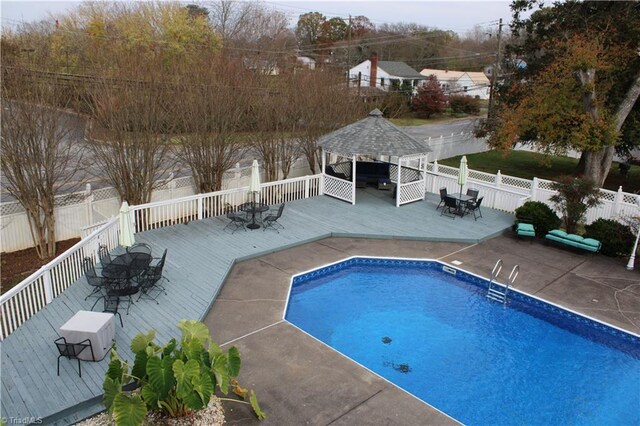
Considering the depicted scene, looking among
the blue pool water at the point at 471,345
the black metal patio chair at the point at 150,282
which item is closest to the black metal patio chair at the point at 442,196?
the blue pool water at the point at 471,345

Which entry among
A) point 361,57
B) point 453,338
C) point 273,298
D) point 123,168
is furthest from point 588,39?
point 361,57

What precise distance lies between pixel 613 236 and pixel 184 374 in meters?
11.5

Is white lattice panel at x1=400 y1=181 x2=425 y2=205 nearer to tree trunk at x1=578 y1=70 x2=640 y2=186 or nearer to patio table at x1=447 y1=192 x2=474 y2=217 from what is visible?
patio table at x1=447 y1=192 x2=474 y2=217

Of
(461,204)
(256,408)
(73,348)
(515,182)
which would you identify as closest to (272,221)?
(461,204)

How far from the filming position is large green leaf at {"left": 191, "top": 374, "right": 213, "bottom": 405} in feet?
16.9

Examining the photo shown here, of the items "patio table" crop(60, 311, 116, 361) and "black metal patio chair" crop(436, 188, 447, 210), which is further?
"black metal patio chair" crop(436, 188, 447, 210)

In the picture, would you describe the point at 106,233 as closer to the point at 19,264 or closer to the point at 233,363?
the point at 19,264

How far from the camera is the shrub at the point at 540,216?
13.1 m

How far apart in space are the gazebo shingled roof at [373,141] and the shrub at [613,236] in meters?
5.46

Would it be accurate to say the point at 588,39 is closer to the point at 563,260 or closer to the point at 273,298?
the point at 563,260

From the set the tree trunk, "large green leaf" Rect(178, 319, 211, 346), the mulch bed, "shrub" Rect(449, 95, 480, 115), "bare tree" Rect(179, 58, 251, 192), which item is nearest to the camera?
"large green leaf" Rect(178, 319, 211, 346)

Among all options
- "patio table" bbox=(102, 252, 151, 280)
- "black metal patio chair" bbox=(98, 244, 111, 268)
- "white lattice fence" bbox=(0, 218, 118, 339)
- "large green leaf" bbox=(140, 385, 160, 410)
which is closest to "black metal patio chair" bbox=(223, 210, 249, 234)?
"white lattice fence" bbox=(0, 218, 118, 339)

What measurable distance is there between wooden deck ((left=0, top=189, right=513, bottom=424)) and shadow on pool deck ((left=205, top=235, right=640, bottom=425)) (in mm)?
423

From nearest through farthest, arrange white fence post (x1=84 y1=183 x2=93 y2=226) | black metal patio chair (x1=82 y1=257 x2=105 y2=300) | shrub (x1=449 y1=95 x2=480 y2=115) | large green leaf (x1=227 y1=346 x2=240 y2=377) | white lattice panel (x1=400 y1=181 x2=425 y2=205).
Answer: large green leaf (x1=227 y1=346 x2=240 y2=377) < black metal patio chair (x1=82 y1=257 x2=105 y2=300) < white fence post (x1=84 y1=183 x2=93 y2=226) < white lattice panel (x1=400 y1=181 x2=425 y2=205) < shrub (x1=449 y1=95 x2=480 y2=115)
